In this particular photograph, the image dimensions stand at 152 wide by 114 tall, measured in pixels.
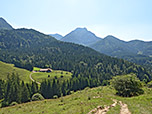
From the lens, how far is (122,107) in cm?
2572

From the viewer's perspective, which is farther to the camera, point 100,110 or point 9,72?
point 9,72

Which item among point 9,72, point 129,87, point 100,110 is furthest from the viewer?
point 9,72

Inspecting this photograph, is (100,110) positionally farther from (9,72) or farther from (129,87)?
(9,72)

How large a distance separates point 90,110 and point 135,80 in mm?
23923

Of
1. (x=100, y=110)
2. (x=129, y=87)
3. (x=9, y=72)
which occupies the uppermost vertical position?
(x=129, y=87)

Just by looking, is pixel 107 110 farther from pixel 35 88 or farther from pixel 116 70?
pixel 116 70

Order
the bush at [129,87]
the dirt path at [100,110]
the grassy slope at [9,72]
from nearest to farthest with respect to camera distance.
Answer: the dirt path at [100,110] → the bush at [129,87] → the grassy slope at [9,72]

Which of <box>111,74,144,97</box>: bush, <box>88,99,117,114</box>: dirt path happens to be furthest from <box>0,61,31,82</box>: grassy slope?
<box>88,99,117,114</box>: dirt path

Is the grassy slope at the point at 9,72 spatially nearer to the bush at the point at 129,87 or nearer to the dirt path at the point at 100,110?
the bush at the point at 129,87

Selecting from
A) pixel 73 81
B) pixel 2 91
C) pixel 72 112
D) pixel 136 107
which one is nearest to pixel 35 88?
pixel 2 91

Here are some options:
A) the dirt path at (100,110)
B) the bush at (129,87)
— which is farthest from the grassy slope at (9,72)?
the dirt path at (100,110)

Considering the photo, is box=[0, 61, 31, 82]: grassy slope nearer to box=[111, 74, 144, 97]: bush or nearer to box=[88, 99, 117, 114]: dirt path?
box=[111, 74, 144, 97]: bush

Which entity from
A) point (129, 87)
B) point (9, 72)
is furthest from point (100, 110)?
point (9, 72)

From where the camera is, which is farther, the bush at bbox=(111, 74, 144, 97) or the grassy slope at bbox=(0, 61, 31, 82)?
the grassy slope at bbox=(0, 61, 31, 82)
